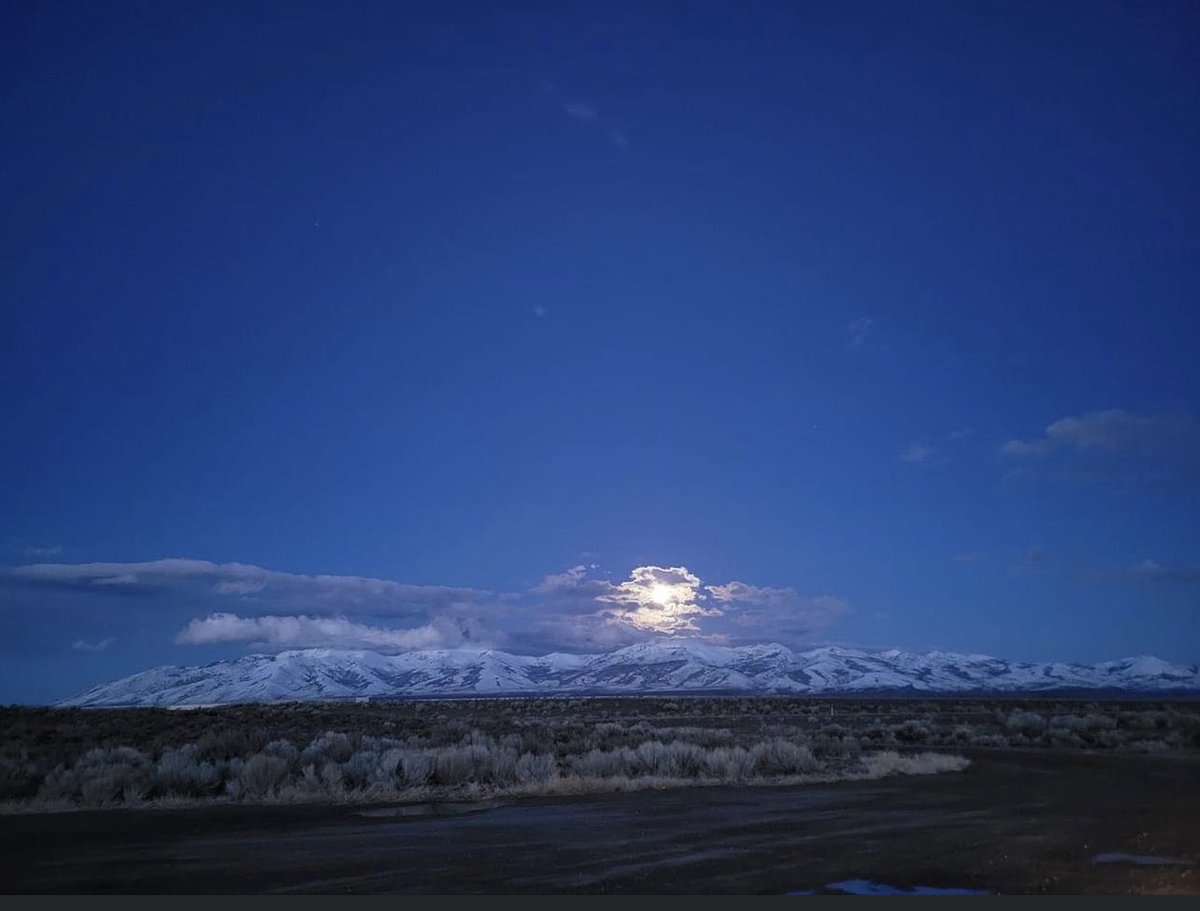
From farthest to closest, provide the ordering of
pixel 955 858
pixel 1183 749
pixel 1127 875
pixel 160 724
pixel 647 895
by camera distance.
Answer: pixel 160 724, pixel 1183 749, pixel 955 858, pixel 1127 875, pixel 647 895

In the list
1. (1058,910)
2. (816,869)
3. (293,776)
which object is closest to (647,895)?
(816,869)

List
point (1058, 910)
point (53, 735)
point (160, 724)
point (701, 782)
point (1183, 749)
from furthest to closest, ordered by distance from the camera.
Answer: point (160, 724)
point (53, 735)
point (1183, 749)
point (701, 782)
point (1058, 910)

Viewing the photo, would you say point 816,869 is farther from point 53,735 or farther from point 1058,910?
point 53,735

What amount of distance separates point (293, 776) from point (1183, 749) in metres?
32.1

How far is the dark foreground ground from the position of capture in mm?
12602

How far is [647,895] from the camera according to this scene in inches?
458

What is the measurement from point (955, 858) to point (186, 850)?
39.6ft

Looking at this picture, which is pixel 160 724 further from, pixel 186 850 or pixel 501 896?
pixel 501 896

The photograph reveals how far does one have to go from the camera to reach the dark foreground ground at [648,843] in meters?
12.6

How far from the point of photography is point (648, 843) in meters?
15.5

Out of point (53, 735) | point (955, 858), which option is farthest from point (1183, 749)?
point (53, 735)

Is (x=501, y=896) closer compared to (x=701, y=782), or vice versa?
(x=501, y=896)

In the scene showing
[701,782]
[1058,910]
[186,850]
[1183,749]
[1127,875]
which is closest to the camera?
[1058,910]

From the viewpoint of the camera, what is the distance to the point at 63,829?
17.7 metres
